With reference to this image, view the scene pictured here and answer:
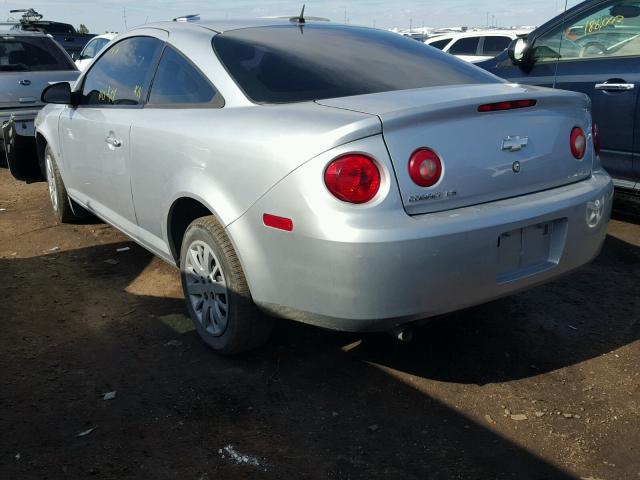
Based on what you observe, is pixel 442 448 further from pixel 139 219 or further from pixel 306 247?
pixel 139 219

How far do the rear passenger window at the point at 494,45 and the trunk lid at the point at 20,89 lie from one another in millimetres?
9974

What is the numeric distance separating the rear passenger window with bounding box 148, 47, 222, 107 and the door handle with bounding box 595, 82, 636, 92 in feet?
10.9

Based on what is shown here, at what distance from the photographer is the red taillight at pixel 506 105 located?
286cm

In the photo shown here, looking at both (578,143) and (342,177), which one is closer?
(342,177)

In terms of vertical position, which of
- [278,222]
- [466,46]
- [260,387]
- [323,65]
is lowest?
[260,387]

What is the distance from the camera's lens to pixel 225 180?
9.95 feet

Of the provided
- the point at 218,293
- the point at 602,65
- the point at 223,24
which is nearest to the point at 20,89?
the point at 223,24

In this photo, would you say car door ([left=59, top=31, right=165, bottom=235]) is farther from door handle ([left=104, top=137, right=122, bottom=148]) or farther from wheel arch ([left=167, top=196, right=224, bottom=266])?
wheel arch ([left=167, top=196, right=224, bottom=266])

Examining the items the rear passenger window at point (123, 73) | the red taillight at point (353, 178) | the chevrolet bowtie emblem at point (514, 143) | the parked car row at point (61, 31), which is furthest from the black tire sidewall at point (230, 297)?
the parked car row at point (61, 31)

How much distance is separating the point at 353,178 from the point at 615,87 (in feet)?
11.3

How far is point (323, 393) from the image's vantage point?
3.11 m

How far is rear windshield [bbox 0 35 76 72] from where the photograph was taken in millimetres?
8367

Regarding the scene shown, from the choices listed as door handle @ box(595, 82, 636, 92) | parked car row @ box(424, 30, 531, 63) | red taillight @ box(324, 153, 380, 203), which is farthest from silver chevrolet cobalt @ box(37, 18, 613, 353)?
parked car row @ box(424, 30, 531, 63)

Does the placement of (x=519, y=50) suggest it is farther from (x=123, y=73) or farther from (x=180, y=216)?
(x=180, y=216)
